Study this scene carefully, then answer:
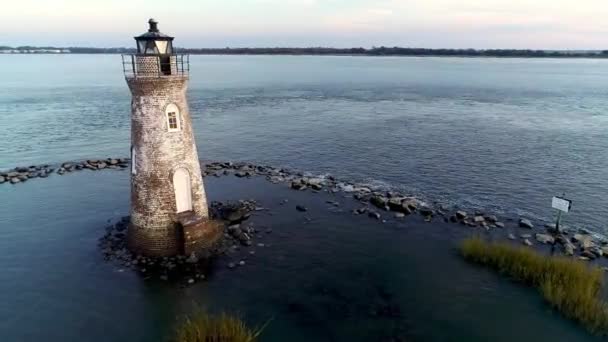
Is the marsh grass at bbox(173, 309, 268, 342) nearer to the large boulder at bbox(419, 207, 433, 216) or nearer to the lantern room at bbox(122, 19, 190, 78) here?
the lantern room at bbox(122, 19, 190, 78)

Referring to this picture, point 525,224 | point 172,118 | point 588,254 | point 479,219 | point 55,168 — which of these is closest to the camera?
point 172,118

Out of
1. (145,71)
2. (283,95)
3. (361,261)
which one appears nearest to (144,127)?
(145,71)

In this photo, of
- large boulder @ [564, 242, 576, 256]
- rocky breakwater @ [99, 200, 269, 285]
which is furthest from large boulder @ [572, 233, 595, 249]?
rocky breakwater @ [99, 200, 269, 285]

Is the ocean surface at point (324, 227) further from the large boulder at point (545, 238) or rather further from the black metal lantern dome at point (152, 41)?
the black metal lantern dome at point (152, 41)

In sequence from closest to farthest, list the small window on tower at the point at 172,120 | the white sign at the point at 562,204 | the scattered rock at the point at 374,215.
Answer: the small window on tower at the point at 172,120 → the white sign at the point at 562,204 → the scattered rock at the point at 374,215

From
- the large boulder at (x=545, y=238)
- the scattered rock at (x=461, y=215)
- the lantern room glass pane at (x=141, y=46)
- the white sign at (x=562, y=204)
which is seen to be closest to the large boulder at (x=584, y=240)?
the large boulder at (x=545, y=238)

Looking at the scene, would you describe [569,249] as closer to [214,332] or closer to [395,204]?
[395,204]

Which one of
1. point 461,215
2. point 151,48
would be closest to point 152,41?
point 151,48
